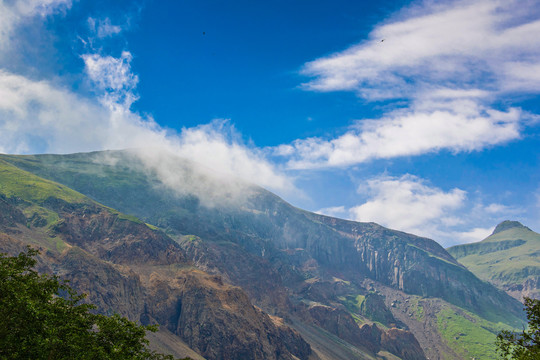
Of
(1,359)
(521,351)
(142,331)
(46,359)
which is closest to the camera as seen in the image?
(1,359)

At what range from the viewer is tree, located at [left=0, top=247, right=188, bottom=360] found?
4994cm

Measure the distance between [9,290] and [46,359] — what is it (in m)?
9.73

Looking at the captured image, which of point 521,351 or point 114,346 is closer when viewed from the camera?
point 114,346

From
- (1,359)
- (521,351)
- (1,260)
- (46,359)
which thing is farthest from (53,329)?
(521,351)

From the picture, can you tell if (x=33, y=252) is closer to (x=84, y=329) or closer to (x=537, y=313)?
(x=84, y=329)

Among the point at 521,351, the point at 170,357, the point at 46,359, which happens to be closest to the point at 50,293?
the point at 46,359

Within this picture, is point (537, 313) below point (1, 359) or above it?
above

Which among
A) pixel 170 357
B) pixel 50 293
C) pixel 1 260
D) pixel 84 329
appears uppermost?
pixel 1 260

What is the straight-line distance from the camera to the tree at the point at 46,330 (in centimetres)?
4994

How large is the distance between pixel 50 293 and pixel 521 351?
222 ft

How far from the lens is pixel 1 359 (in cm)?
4512

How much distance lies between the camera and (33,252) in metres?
63.8

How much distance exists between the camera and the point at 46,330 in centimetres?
5141

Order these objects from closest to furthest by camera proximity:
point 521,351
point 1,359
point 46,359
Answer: point 1,359, point 46,359, point 521,351
